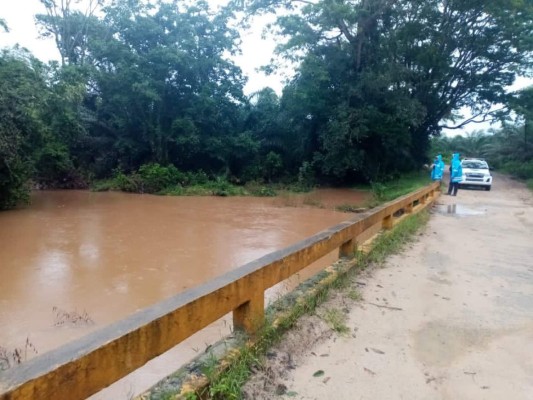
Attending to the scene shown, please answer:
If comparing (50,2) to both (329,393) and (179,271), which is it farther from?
(329,393)

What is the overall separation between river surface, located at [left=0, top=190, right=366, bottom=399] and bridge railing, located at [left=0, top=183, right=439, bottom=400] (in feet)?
5.82

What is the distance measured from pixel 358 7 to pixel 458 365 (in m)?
19.0

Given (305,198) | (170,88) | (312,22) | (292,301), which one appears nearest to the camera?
(292,301)

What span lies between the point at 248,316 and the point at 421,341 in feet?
4.98

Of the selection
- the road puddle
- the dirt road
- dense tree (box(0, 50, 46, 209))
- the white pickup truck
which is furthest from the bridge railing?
the white pickup truck

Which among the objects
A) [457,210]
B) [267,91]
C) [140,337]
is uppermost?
[267,91]

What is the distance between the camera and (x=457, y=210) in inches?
461

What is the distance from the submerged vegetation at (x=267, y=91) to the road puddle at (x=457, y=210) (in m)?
6.31

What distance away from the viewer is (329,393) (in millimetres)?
2609

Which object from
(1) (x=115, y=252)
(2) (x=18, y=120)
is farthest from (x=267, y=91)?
(1) (x=115, y=252)

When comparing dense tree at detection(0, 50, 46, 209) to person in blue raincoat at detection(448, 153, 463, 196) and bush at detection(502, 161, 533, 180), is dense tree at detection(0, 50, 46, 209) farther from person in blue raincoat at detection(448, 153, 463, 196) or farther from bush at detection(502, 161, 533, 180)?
bush at detection(502, 161, 533, 180)

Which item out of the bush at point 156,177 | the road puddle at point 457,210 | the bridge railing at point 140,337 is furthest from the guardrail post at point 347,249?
the bush at point 156,177

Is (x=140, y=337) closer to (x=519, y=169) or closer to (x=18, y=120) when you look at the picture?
(x=18, y=120)

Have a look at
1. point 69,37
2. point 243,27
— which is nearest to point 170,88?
point 243,27
